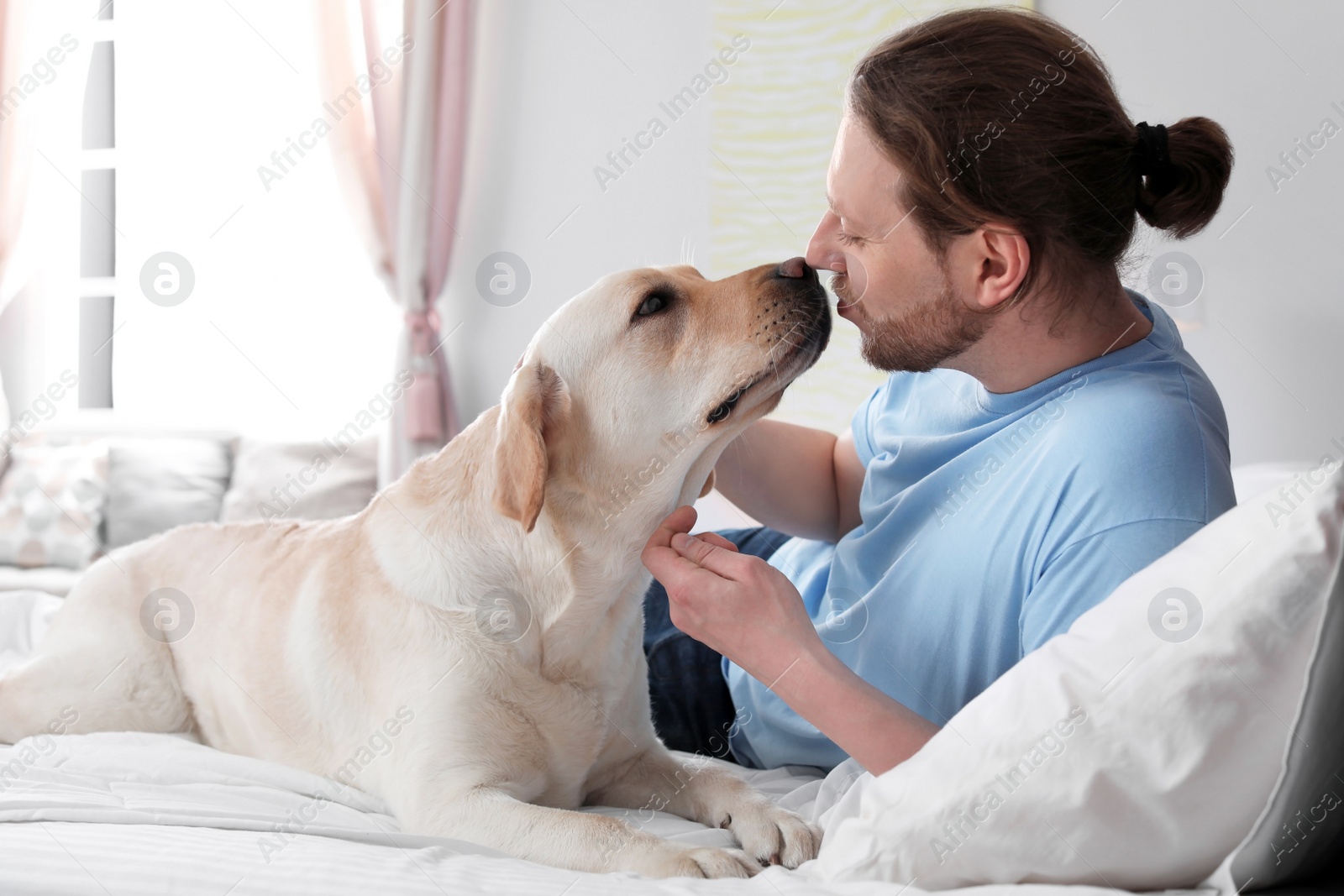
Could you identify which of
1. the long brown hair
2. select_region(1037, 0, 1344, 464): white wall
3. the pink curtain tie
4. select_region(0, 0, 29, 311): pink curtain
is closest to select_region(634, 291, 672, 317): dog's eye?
the long brown hair

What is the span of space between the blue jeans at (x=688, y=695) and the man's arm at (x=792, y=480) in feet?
1.00

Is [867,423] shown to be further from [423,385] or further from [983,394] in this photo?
[423,385]

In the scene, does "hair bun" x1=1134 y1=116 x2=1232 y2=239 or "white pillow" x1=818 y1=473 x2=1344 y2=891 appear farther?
"hair bun" x1=1134 y1=116 x2=1232 y2=239

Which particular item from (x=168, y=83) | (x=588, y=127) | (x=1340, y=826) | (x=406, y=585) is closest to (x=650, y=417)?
(x=406, y=585)

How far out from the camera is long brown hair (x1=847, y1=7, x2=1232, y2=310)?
148 centimetres

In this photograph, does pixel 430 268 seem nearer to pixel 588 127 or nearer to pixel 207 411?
pixel 588 127

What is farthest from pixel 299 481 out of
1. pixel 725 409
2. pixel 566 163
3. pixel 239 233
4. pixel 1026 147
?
pixel 1026 147

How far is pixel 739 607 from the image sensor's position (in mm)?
1332

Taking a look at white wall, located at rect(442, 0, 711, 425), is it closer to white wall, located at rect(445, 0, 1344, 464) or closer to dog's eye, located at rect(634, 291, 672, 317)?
white wall, located at rect(445, 0, 1344, 464)

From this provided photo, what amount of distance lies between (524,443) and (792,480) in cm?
78

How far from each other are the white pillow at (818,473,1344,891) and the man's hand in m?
0.28

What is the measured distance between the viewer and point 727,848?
1.30 m

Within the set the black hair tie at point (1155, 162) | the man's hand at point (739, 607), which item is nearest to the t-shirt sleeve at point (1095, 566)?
the man's hand at point (739, 607)

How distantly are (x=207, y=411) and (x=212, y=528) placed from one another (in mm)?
3982
